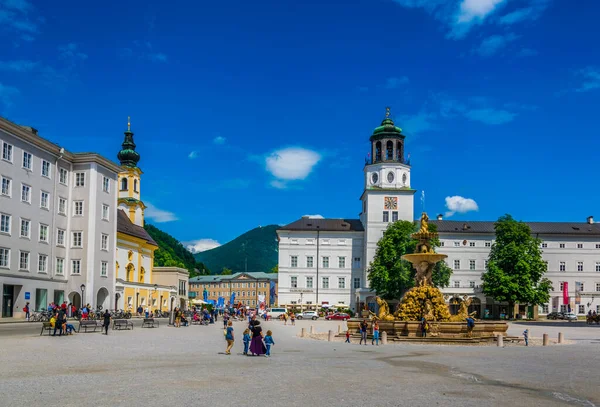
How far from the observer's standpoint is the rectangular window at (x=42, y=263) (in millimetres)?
51750

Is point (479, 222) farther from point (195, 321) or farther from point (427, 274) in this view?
point (427, 274)

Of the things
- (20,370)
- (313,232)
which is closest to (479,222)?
(313,232)

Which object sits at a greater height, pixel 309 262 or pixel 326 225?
pixel 326 225

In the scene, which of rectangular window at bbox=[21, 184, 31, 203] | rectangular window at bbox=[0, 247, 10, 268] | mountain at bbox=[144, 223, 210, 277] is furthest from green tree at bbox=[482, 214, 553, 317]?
mountain at bbox=[144, 223, 210, 277]

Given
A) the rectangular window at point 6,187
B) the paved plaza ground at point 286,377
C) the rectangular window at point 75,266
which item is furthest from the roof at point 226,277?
the paved plaza ground at point 286,377

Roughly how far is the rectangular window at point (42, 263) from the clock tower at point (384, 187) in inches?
1872

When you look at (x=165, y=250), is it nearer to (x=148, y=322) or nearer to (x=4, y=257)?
(x=4, y=257)

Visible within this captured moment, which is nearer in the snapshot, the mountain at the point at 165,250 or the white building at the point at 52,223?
the white building at the point at 52,223

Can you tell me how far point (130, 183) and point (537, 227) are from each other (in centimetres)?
5817

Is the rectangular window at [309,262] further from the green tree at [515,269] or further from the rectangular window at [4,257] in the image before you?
the rectangular window at [4,257]

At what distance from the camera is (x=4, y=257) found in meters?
47.5

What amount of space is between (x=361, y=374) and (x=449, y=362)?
17.0 feet

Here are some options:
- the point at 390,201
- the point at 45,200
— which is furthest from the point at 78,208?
the point at 390,201

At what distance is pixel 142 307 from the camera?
6906 centimetres
